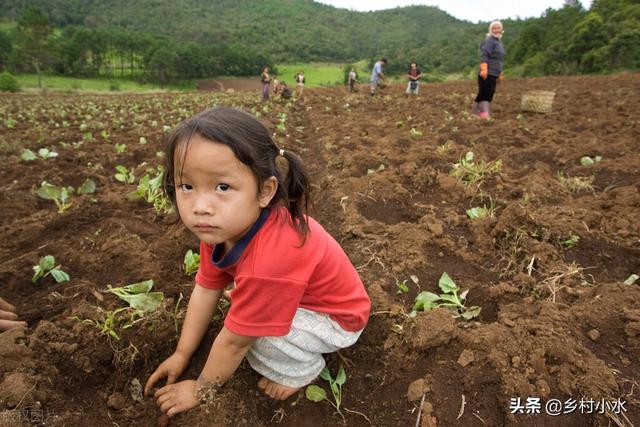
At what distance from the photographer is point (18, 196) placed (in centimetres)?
378

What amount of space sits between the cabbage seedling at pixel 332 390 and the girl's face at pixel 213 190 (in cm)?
93

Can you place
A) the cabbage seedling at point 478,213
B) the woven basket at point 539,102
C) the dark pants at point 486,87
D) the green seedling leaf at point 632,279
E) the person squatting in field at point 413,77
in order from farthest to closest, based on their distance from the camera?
the person squatting in field at point 413,77, the woven basket at point 539,102, the dark pants at point 486,87, the cabbage seedling at point 478,213, the green seedling leaf at point 632,279

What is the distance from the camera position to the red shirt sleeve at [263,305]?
4.54ft

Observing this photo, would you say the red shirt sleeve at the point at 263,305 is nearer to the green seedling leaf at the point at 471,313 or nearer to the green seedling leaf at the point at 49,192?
the green seedling leaf at the point at 471,313

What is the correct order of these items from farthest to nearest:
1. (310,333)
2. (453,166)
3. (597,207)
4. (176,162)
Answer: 1. (453,166)
2. (597,207)
3. (310,333)
4. (176,162)

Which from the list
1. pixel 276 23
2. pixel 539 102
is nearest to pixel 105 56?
pixel 539 102

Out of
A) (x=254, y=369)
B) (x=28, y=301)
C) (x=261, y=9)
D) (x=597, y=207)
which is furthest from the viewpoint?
(x=261, y=9)

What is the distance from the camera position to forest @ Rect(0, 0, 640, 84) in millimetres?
32406

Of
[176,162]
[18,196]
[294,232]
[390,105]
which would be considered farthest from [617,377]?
[390,105]

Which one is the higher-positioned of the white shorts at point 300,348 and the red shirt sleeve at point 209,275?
the red shirt sleeve at point 209,275

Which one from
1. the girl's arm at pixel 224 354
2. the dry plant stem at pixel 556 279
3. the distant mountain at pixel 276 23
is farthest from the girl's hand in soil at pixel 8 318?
the distant mountain at pixel 276 23

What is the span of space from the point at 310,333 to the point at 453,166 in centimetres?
329

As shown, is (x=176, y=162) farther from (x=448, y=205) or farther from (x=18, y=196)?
(x=18, y=196)

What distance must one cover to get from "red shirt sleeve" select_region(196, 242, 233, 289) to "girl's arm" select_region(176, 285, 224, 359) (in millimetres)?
62
